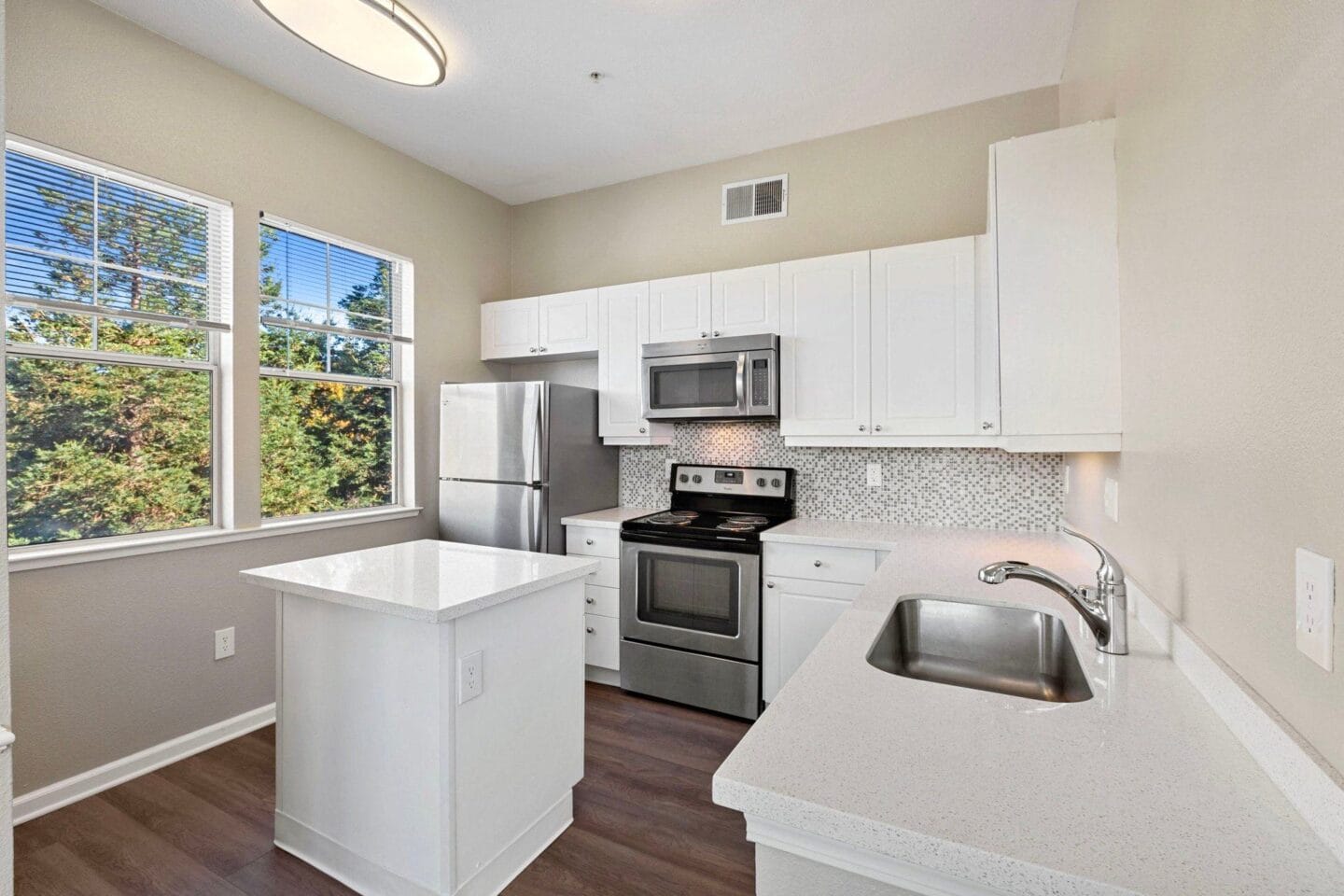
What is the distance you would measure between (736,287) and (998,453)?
1.50 m

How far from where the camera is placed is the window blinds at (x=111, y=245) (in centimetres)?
221

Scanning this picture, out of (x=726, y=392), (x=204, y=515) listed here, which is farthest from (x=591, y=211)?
(x=204, y=515)

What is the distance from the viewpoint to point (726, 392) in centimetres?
314

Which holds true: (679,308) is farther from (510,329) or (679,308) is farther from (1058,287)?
(1058,287)

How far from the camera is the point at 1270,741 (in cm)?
81

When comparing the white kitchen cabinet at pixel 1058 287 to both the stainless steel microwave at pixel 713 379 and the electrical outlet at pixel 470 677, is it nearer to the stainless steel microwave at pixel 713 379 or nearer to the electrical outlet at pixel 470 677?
the stainless steel microwave at pixel 713 379

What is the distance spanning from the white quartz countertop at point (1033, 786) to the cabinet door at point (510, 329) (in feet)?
10.3

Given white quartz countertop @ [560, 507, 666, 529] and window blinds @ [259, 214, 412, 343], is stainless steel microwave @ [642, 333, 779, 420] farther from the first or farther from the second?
window blinds @ [259, 214, 412, 343]

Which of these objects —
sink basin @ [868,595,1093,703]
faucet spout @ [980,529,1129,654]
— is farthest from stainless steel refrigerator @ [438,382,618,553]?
faucet spout @ [980,529,1129,654]

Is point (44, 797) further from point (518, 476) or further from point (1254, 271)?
point (1254, 271)

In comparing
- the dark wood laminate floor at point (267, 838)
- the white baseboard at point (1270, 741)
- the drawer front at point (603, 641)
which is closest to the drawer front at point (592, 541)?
the drawer front at point (603, 641)

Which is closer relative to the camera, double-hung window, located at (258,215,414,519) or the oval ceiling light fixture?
the oval ceiling light fixture

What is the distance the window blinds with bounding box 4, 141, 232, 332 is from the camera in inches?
87.0

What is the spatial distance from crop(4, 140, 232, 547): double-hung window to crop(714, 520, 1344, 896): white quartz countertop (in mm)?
2762
